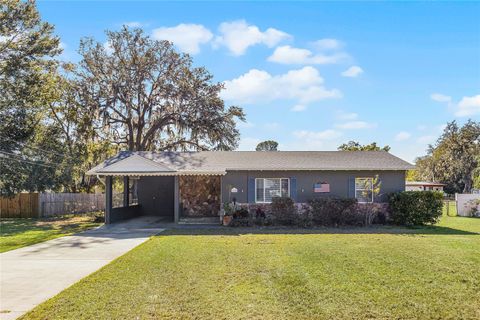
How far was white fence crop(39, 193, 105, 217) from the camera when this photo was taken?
2535 centimetres

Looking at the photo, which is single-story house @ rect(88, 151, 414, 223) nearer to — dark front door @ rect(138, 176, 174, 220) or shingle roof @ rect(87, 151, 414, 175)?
shingle roof @ rect(87, 151, 414, 175)

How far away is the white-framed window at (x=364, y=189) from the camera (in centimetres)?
1905

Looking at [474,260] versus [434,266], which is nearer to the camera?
[434,266]

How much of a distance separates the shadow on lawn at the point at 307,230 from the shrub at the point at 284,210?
93 centimetres

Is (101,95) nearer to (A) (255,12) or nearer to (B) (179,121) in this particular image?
(B) (179,121)

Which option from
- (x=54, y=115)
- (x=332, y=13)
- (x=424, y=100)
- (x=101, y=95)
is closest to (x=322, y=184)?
(x=424, y=100)

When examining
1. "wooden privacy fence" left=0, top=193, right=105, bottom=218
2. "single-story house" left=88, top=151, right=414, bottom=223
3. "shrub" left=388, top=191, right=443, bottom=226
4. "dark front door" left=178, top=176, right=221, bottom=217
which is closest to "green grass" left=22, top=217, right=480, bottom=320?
"shrub" left=388, top=191, right=443, bottom=226

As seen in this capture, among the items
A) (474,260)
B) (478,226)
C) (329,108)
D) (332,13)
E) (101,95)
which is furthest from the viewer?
(101,95)

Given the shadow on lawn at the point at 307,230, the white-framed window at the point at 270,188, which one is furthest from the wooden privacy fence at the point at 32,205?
the white-framed window at the point at 270,188

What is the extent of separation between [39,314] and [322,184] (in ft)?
49.1

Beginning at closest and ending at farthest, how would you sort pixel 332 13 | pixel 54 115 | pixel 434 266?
pixel 434 266
pixel 332 13
pixel 54 115

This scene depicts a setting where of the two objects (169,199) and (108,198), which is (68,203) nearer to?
(169,199)

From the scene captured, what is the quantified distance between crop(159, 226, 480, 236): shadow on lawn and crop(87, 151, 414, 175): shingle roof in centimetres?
285

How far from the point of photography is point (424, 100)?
19547 mm
